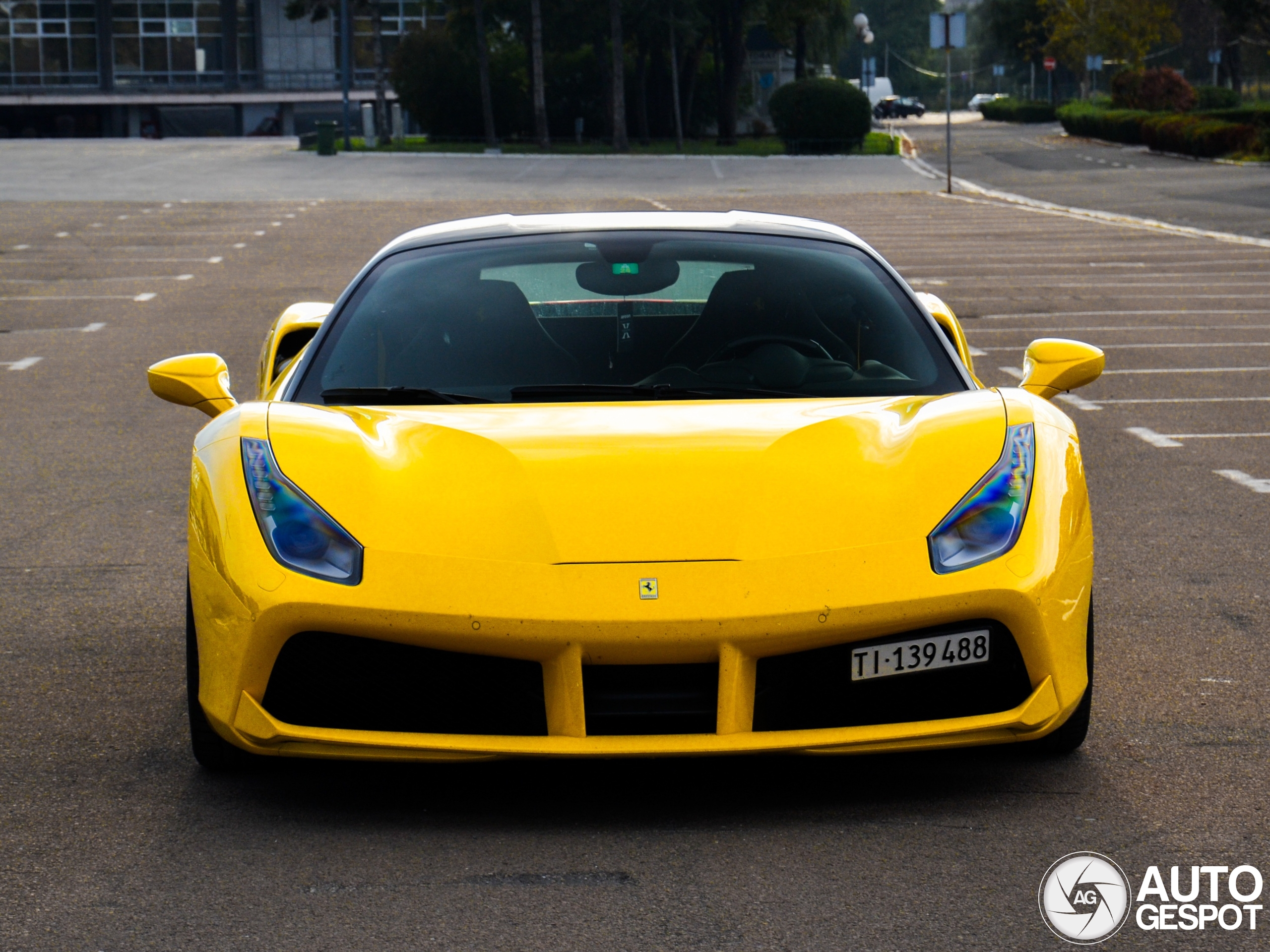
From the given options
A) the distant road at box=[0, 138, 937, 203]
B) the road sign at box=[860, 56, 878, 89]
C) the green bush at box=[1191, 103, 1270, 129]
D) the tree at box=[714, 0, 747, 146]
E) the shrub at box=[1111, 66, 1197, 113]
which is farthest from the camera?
the road sign at box=[860, 56, 878, 89]

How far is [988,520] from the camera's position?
348 centimetres

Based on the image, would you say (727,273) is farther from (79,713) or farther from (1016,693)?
(79,713)

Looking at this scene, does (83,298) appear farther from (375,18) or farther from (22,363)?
(375,18)

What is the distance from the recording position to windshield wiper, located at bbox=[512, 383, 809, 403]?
13.5 ft

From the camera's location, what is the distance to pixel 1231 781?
3.60 meters

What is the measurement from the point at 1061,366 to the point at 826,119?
167 ft

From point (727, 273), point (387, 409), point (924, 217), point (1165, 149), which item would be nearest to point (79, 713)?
point (387, 409)

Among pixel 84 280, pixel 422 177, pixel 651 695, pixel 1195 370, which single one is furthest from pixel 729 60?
pixel 651 695

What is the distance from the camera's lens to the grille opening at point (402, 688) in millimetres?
3305

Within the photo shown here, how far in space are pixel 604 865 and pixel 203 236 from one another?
23291 mm

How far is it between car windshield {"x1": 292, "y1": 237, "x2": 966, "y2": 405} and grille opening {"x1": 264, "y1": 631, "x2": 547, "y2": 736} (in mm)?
920

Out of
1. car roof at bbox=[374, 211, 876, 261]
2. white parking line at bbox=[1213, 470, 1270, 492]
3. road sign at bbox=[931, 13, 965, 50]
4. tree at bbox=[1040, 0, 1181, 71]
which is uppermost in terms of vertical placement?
tree at bbox=[1040, 0, 1181, 71]

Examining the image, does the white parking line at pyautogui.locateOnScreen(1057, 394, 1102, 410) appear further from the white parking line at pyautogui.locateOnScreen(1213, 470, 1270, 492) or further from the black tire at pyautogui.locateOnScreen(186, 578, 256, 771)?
the black tire at pyautogui.locateOnScreen(186, 578, 256, 771)

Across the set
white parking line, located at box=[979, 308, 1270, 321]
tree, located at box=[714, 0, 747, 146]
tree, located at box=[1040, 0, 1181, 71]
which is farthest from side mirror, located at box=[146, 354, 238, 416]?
tree, located at box=[1040, 0, 1181, 71]
